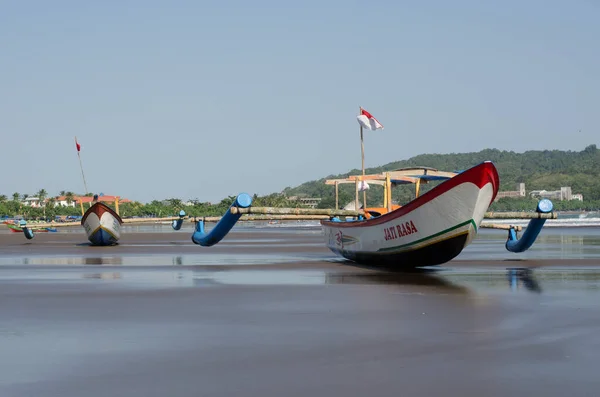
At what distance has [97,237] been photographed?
120 feet

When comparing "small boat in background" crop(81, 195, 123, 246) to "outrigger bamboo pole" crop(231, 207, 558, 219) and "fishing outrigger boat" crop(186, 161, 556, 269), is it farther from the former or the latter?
"fishing outrigger boat" crop(186, 161, 556, 269)

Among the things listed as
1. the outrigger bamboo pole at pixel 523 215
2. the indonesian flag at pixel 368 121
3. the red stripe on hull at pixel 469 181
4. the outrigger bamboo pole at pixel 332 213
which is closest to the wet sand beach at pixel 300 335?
the red stripe on hull at pixel 469 181

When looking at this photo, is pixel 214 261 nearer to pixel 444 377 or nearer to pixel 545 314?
pixel 545 314

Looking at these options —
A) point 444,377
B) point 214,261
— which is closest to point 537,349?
point 444,377

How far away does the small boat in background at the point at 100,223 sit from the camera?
36125 millimetres

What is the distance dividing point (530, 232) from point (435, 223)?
313 inches

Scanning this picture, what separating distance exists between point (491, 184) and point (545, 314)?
5.90 meters

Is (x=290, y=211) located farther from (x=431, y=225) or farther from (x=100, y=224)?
(x=100, y=224)

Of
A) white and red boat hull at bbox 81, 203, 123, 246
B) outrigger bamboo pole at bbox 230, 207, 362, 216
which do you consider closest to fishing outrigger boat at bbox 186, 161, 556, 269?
outrigger bamboo pole at bbox 230, 207, 362, 216

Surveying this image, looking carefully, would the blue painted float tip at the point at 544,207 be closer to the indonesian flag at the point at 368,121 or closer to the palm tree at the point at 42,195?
the indonesian flag at the point at 368,121

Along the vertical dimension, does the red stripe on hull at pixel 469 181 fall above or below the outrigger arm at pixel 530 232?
above

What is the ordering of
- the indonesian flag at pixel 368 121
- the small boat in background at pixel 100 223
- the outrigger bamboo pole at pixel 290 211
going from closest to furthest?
the outrigger bamboo pole at pixel 290 211 < the indonesian flag at pixel 368 121 < the small boat in background at pixel 100 223

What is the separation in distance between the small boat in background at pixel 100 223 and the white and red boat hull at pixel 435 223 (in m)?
18.4

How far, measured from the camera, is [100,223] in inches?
1421
